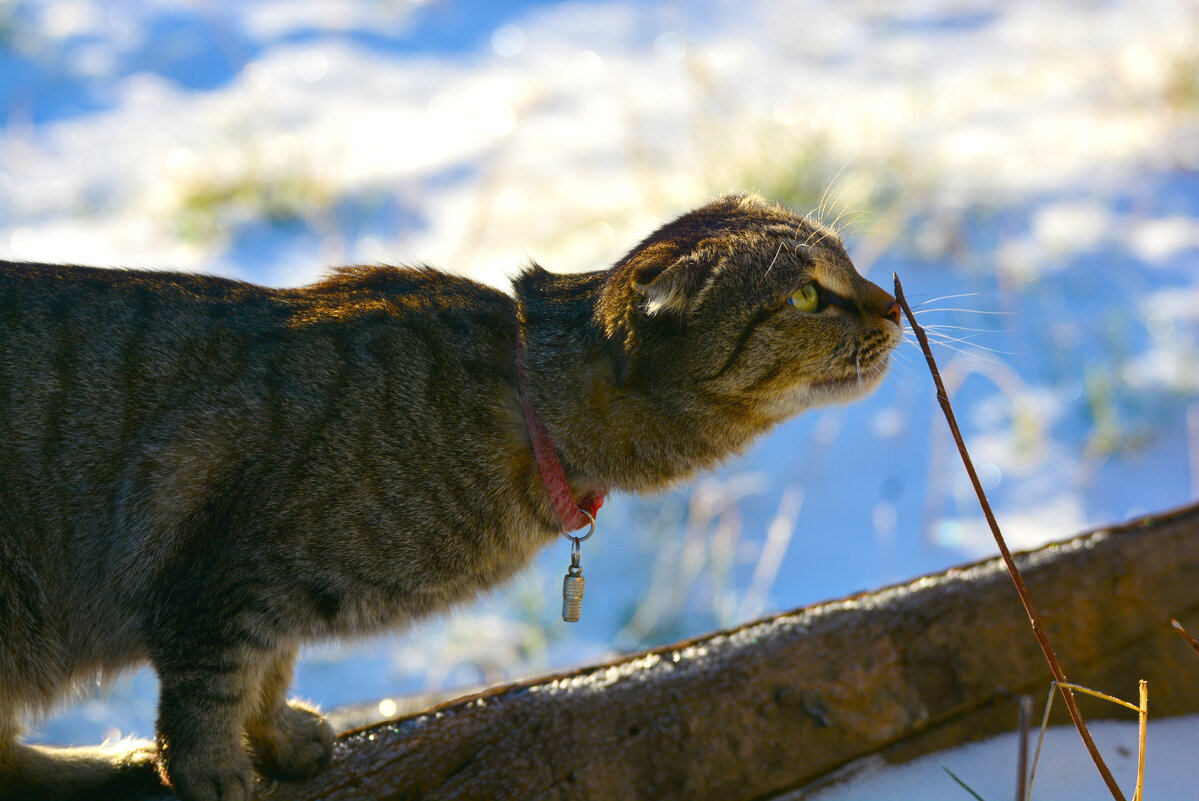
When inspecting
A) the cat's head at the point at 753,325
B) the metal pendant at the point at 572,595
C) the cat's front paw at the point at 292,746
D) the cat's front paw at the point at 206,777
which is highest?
the cat's head at the point at 753,325

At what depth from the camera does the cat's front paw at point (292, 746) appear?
6.18 feet

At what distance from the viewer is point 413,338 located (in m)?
1.96

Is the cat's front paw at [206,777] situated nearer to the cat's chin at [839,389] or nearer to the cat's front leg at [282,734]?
the cat's front leg at [282,734]

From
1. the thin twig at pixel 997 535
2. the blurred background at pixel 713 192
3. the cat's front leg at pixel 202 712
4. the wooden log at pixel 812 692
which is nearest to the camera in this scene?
the thin twig at pixel 997 535

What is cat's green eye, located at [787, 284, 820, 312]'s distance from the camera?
1.91m

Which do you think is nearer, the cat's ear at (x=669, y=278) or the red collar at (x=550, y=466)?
the cat's ear at (x=669, y=278)

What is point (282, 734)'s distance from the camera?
1.90 meters

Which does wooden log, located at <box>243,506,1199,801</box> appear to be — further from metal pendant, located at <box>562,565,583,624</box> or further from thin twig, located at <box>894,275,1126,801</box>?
thin twig, located at <box>894,275,1126,801</box>

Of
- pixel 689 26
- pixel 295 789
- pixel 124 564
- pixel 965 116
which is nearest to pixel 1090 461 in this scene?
pixel 965 116

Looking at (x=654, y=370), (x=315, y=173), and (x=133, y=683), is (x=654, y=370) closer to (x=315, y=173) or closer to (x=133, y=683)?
(x=133, y=683)

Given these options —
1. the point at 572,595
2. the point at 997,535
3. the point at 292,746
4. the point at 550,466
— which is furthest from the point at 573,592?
the point at 997,535

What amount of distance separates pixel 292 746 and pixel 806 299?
1.31 m

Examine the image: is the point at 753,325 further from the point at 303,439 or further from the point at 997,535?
the point at 303,439

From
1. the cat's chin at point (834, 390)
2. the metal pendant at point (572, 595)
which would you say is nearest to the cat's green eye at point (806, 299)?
the cat's chin at point (834, 390)
